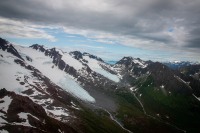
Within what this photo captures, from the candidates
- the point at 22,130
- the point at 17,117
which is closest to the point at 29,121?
the point at 17,117

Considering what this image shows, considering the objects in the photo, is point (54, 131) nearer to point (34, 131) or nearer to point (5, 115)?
point (34, 131)

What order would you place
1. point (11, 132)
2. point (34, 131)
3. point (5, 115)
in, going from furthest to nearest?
point (5, 115) → point (34, 131) → point (11, 132)

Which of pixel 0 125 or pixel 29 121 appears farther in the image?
pixel 29 121

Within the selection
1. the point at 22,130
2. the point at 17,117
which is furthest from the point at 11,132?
the point at 17,117

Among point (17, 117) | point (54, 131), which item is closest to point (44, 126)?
point (54, 131)

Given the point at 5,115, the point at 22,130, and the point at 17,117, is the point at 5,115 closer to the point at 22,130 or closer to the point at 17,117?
the point at 17,117

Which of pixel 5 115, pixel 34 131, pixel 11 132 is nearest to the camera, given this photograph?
pixel 11 132

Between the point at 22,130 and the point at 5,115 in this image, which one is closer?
the point at 22,130

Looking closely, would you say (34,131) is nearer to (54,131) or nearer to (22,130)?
(22,130)
